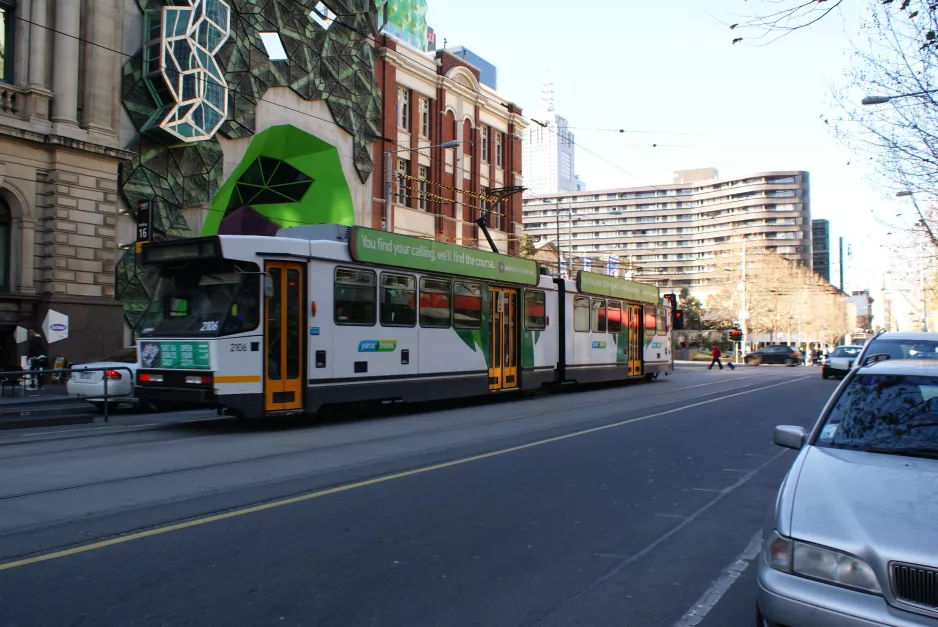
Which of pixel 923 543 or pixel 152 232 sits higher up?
pixel 152 232

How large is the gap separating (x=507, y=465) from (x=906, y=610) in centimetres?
641

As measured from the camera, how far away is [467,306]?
58.6 ft

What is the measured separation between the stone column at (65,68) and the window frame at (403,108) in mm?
18069

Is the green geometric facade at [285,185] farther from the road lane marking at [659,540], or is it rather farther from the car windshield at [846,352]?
the road lane marking at [659,540]

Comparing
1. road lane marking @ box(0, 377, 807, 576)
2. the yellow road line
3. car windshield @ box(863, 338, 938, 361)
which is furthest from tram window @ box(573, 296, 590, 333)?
the yellow road line

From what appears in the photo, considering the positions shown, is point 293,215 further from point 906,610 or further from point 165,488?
point 906,610

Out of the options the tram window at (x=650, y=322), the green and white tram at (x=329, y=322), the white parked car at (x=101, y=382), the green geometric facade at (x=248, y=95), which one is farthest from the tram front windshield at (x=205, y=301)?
the tram window at (x=650, y=322)

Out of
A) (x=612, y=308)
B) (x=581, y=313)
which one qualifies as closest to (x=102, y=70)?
(x=581, y=313)

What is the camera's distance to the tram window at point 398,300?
15211 millimetres

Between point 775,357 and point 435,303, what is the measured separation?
46649mm

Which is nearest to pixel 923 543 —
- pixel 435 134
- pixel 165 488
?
pixel 165 488

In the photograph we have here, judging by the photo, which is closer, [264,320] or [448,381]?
[264,320]

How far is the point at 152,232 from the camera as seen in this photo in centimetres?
2544

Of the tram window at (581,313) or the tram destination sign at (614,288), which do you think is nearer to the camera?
the tram window at (581,313)
